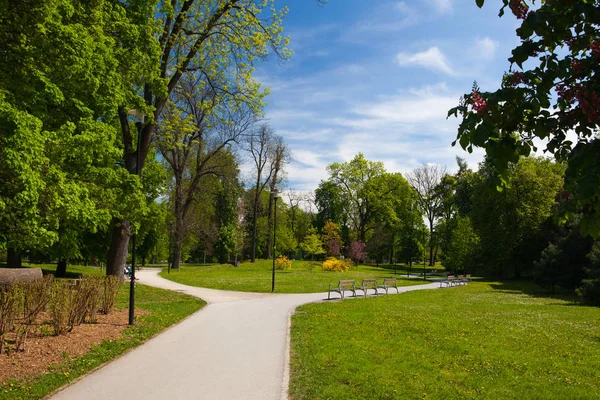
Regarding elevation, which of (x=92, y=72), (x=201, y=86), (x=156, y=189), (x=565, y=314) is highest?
(x=201, y=86)

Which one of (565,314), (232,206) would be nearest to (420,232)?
(232,206)

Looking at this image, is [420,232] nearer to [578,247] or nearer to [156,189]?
[578,247]

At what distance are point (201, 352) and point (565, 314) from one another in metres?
13.5

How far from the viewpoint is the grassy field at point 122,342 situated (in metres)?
5.58

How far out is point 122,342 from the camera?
8602 mm

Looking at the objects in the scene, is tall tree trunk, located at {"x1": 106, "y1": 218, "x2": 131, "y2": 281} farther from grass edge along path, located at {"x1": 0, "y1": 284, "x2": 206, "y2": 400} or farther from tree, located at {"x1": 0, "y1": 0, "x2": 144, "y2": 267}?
tree, located at {"x1": 0, "y1": 0, "x2": 144, "y2": 267}

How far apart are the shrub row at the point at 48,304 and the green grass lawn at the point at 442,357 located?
15.5 feet

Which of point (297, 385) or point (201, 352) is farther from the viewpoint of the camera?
point (201, 352)

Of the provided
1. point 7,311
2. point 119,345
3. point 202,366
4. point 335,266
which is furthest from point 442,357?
point 335,266

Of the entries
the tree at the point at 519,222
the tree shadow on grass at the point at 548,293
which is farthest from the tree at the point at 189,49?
the tree at the point at 519,222

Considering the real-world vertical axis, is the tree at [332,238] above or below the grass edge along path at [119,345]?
above

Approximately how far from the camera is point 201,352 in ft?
26.8

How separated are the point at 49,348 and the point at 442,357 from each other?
7.14 meters

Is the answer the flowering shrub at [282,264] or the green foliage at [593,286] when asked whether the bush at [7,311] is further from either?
the flowering shrub at [282,264]
